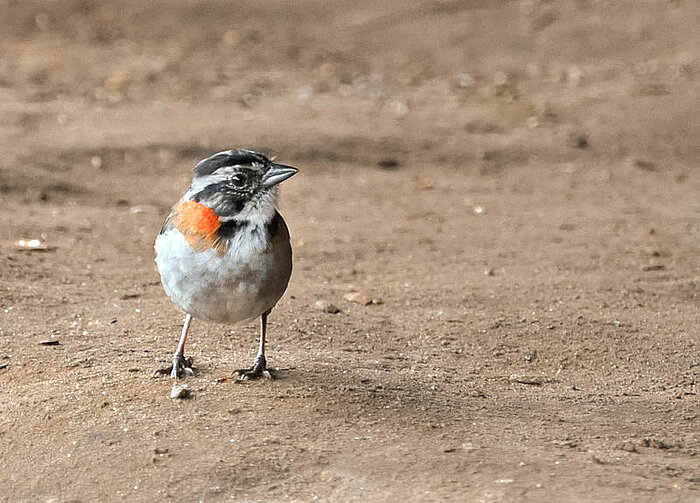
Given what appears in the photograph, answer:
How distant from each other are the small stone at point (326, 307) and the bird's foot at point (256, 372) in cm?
140

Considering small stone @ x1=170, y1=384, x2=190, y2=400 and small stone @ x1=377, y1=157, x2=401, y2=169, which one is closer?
small stone @ x1=170, y1=384, x2=190, y2=400

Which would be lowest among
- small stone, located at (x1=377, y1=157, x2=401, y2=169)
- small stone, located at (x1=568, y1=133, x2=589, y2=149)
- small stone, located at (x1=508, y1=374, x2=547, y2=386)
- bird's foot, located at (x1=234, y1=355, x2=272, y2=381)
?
small stone, located at (x1=508, y1=374, x2=547, y2=386)

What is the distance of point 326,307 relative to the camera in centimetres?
693

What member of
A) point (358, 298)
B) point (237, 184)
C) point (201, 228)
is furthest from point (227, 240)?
point (358, 298)

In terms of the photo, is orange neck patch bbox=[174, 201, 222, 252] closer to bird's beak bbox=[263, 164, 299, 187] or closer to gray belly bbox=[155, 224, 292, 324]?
gray belly bbox=[155, 224, 292, 324]

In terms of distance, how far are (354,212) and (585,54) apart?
6799mm

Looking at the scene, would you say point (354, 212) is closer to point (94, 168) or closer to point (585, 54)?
point (94, 168)

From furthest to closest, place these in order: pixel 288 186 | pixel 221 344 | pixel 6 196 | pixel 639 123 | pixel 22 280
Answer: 1. pixel 639 123
2. pixel 288 186
3. pixel 6 196
4. pixel 22 280
5. pixel 221 344

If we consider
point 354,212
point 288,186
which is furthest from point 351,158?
point 354,212

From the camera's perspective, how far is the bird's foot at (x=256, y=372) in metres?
5.46

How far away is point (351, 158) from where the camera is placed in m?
11.6

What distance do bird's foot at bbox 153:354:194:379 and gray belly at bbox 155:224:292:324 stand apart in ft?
1.33

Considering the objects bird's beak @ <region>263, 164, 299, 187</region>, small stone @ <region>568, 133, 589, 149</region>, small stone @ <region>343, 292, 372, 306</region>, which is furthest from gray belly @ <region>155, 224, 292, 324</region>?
small stone @ <region>568, 133, 589, 149</region>

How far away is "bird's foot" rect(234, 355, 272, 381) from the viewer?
5457mm
